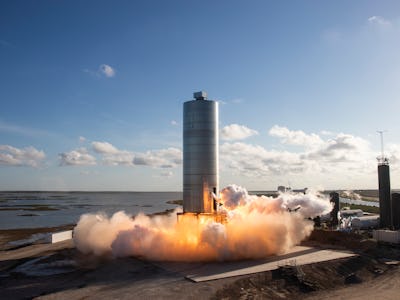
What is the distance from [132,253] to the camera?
4122cm

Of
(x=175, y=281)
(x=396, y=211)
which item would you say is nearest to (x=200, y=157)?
(x=175, y=281)

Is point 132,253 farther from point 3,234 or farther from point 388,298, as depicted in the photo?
point 3,234

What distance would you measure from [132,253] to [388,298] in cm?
2534

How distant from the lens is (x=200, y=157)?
4272 cm

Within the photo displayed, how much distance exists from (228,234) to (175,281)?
Result: 428 inches

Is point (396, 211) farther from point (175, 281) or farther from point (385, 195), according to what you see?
point (175, 281)

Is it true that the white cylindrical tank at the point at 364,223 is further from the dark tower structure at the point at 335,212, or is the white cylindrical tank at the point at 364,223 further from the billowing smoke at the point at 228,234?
the billowing smoke at the point at 228,234

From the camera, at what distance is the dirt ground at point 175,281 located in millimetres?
28858

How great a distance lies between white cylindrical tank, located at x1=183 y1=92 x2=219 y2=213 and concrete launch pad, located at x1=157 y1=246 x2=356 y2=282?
7.60 metres

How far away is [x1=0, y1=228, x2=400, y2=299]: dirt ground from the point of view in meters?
28.9

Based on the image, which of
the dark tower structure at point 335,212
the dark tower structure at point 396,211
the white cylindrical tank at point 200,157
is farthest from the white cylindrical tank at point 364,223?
the white cylindrical tank at point 200,157

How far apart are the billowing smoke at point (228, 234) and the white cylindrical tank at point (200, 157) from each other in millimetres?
1598

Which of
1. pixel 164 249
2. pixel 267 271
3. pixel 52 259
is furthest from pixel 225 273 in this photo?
pixel 52 259

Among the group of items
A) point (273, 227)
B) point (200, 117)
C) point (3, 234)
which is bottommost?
point (3, 234)
